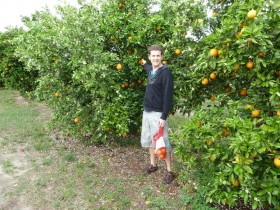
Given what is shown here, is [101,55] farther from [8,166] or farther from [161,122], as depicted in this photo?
[8,166]

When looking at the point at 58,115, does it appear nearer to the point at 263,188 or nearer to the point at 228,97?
the point at 228,97

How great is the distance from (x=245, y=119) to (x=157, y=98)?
4.44ft

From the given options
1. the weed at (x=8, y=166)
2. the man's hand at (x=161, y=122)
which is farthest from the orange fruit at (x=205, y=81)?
the weed at (x=8, y=166)

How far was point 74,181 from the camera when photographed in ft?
13.7

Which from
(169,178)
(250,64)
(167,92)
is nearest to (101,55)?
(167,92)

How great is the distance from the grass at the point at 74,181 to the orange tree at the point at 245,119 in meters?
0.95

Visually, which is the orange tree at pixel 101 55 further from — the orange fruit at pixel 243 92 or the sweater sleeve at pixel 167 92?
the orange fruit at pixel 243 92

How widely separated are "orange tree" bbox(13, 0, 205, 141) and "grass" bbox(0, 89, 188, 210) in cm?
52

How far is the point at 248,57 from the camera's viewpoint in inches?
106

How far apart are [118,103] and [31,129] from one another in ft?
10.1

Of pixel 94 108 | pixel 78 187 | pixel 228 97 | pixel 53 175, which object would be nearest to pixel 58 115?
pixel 94 108

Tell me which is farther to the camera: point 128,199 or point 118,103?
point 118,103

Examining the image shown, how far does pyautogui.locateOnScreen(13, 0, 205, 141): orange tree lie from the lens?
13.4 feet

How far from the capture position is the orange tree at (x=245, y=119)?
96.0 inches
